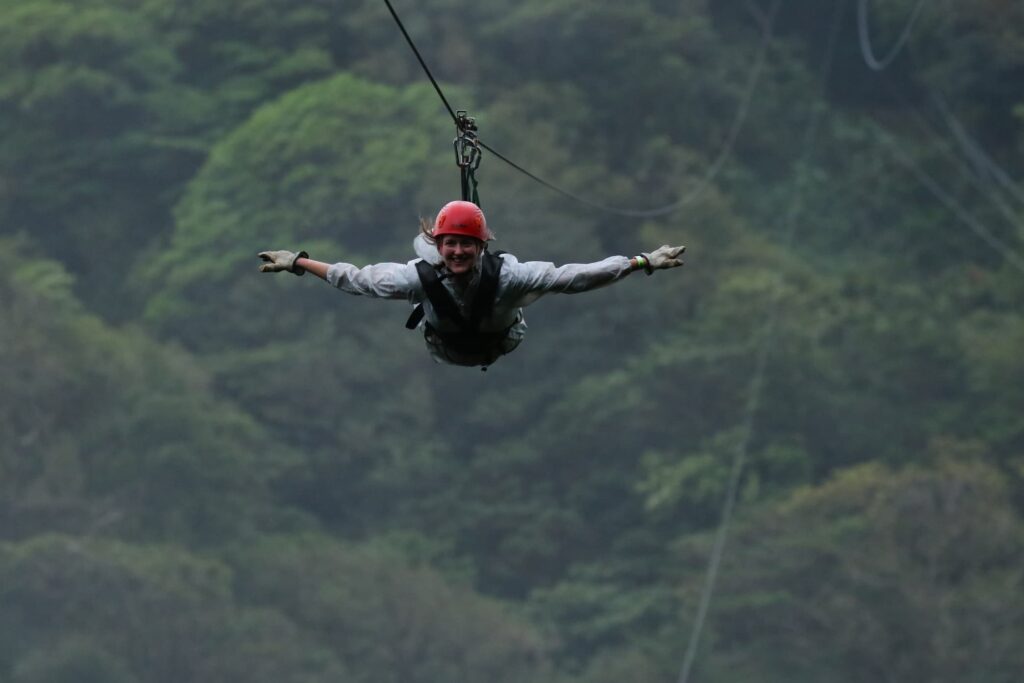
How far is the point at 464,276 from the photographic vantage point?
6762 mm

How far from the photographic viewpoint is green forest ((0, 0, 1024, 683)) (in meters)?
27.9

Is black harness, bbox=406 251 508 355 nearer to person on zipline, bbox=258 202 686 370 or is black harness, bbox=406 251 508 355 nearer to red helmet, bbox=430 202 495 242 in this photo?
person on zipline, bbox=258 202 686 370

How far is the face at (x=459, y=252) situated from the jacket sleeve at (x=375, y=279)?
136 millimetres

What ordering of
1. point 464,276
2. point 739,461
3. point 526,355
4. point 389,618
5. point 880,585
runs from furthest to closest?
point 526,355 → point 739,461 → point 389,618 → point 880,585 → point 464,276

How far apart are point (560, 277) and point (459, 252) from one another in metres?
0.36

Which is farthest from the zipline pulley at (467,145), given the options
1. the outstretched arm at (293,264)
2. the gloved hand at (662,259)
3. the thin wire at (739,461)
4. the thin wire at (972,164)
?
the thin wire at (972,164)

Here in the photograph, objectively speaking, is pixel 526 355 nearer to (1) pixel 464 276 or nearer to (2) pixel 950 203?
(2) pixel 950 203

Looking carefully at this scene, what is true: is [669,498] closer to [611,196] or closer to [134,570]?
[611,196]

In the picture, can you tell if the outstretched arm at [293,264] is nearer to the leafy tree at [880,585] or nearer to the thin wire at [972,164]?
the leafy tree at [880,585]

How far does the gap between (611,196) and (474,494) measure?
206 inches

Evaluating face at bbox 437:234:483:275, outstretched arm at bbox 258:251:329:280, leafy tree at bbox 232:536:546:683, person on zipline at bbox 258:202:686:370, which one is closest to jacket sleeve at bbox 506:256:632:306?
person on zipline at bbox 258:202:686:370

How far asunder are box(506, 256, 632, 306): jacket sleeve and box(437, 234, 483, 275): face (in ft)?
0.49

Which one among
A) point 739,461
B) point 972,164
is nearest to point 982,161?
point 972,164

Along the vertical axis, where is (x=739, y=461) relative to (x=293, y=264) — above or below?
above
